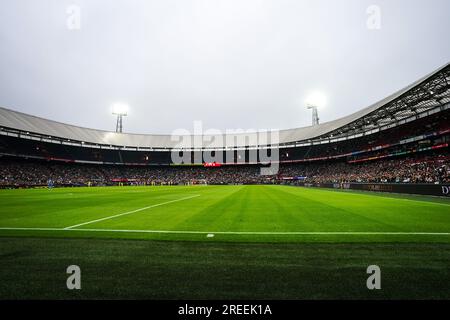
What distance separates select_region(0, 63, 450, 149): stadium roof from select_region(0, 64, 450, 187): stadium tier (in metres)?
0.18

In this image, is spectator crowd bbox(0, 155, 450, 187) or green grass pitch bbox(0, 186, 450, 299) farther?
spectator crowd bbox(0, 155, 450, 187)

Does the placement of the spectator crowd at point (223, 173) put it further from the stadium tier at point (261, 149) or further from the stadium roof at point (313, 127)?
the stadium roof at point (313, 127)

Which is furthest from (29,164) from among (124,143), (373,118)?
(373,118)

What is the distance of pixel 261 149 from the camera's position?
8581cm

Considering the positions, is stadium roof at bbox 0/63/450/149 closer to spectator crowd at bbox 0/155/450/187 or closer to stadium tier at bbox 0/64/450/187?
stadium tier at bbox 0/64/450/187

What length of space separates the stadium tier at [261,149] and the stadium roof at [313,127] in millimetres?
181

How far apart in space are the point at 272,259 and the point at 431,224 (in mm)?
6457

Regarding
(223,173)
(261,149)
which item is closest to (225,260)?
(261,149)

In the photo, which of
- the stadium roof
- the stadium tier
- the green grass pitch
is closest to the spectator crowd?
the stadium tier

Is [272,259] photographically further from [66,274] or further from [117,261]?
[66,274]

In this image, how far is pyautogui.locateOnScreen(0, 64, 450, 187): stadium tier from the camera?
123ft

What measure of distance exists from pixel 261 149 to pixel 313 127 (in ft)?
60.2

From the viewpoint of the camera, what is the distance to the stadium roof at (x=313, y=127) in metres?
31.5

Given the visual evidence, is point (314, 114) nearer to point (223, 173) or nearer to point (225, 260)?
point (223, 173)
